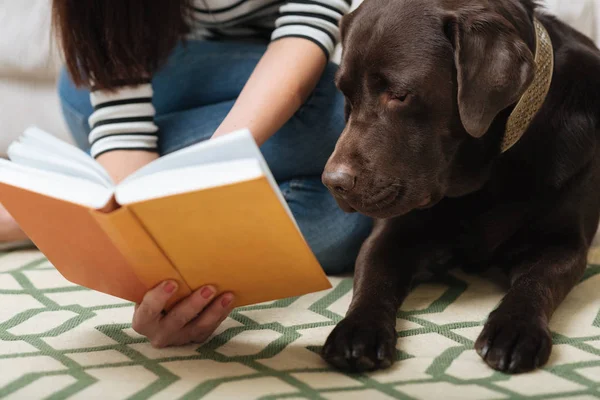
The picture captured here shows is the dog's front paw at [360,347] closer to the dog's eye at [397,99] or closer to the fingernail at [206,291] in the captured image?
the fingernail at [206,291]

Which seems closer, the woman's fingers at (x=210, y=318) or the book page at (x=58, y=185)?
the book page at (x=58, y=185)

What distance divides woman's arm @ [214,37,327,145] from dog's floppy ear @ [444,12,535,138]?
0.39 metres

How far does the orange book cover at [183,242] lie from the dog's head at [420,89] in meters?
0.24

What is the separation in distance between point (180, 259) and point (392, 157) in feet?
1.30

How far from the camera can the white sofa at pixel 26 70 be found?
2.44 m

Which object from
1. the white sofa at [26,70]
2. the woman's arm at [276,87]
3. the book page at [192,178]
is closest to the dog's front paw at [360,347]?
the book page at [192,178]

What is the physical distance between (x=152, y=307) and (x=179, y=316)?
0.15 feet

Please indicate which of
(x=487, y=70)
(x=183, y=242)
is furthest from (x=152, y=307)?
(x=487, y=70)

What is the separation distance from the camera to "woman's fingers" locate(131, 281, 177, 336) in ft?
3.52

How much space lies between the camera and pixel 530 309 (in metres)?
1.15

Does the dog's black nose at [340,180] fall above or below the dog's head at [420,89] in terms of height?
below

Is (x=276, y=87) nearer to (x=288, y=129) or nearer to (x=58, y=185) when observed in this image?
(x=288, y=129)

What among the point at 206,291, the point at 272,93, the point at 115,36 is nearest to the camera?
the point at 206,291

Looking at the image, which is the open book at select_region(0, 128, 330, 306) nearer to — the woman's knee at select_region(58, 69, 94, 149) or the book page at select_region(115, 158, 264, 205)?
the book page at select_region(115, 158, 264, 205)
